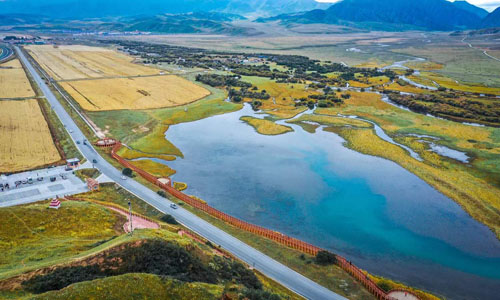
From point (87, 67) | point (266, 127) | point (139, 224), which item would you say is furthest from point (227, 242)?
point (87, 67)

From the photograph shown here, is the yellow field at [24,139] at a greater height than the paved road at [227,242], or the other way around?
the yellow field at [24,139]

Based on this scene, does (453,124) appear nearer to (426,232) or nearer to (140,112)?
(426,232)

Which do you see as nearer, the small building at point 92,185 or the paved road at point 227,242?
the paved road at point 227,242

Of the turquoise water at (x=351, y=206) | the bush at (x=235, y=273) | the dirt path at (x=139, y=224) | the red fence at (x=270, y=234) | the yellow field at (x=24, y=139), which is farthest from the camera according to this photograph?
the yellow field at (x=24, y=139)

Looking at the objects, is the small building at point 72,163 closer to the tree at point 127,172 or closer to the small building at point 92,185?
the small building at point 92,185

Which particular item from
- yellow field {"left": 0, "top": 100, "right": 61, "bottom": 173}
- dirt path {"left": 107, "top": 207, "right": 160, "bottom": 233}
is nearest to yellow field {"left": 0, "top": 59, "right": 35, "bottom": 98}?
yellow field {"left": 0, "top": 100, "right": 61, "bottom": 173}

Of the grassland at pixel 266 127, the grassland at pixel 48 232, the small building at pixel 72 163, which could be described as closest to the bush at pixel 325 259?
the grassland at pixel 48 232

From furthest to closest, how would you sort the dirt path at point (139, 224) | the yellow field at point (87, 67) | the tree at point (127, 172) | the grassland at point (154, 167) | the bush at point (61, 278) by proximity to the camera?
the yellow field at point (87, 67) → the grassland at point (154, 167) → the tree at point (127, 172) → the dirt path at point (139, 224) → the bush at point (61, 278)

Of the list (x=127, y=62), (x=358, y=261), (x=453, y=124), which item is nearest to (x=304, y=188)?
(x=358, y=261)
